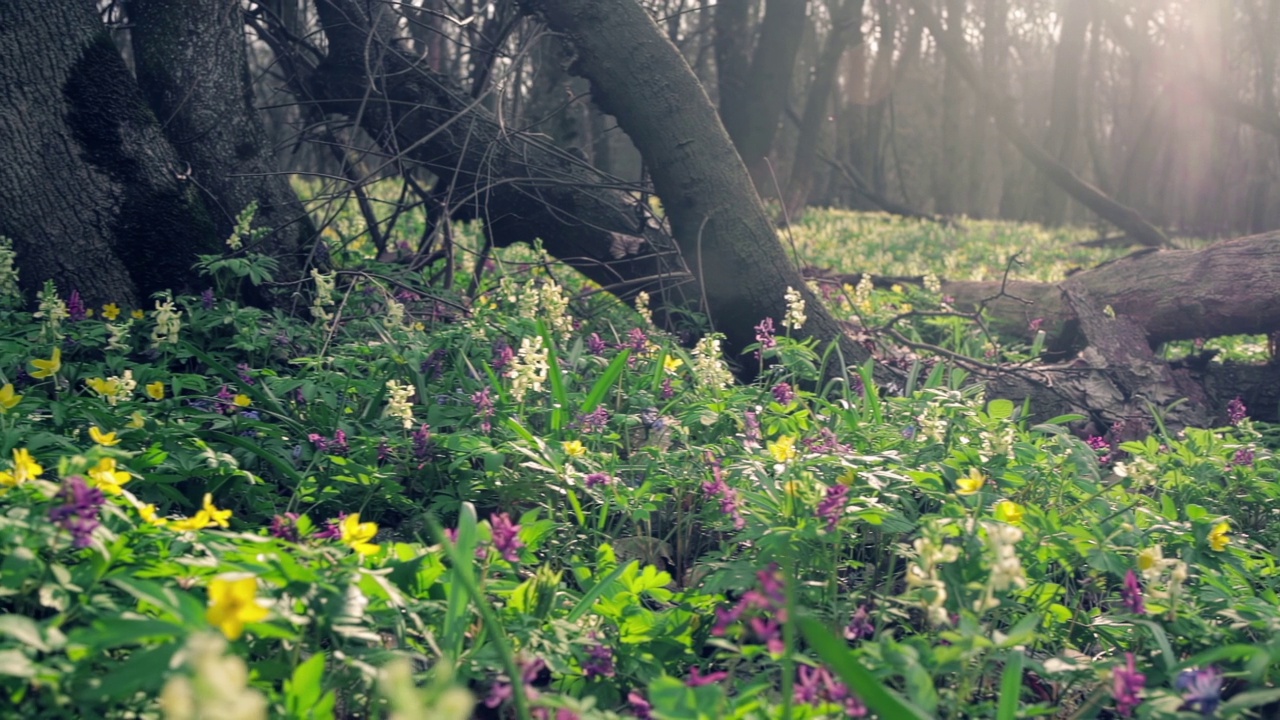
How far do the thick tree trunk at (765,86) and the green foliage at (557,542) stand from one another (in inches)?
332

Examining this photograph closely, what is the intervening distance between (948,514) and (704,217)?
260cm

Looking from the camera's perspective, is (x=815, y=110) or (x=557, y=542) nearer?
(x=557, y=542)

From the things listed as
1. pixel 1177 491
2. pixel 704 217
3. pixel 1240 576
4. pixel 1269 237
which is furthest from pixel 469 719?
pixel 1269 237

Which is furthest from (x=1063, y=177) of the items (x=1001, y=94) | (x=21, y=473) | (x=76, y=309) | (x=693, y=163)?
(x=21, y=473)

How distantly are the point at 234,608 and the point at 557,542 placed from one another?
134 cm

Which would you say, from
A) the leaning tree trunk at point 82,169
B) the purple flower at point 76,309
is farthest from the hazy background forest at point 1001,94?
the purple flower at point 76,309

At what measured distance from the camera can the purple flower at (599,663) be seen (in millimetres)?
1849

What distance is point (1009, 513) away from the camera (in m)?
2.09

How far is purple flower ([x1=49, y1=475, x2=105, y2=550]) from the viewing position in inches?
60.6

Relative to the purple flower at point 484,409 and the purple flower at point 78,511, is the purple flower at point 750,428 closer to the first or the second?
the purple flower at point 484,409

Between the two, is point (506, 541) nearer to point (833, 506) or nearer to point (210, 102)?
point (833, 506)

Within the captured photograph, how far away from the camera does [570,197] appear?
517cm

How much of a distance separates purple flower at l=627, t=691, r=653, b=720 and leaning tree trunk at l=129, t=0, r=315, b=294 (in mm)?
2974

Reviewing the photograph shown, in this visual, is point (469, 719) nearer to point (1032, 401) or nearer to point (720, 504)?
point (720, 504)
